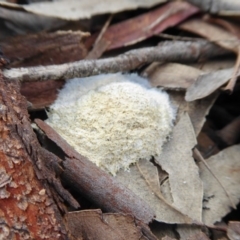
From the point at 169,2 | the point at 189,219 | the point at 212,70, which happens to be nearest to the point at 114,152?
the point at 189,219

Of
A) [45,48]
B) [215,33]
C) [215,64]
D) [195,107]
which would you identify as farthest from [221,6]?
[45,48]

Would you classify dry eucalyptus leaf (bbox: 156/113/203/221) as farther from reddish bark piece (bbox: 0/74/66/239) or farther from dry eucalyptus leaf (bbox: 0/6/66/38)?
dry eucalyptus leaf (bbox: 0/6/66/38)

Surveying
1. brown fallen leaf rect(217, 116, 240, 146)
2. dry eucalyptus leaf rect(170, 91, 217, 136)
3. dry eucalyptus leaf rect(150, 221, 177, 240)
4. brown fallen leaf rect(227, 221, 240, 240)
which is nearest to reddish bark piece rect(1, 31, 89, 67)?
dry eucalyptus leaf rect(170, 91, 217, 136)

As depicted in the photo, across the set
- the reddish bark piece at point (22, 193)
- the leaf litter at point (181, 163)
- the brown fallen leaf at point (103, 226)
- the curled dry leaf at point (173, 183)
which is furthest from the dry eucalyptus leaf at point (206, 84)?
the reddish bark piece at point (22, 193)

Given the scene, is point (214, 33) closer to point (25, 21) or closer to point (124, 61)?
point (124, 61)

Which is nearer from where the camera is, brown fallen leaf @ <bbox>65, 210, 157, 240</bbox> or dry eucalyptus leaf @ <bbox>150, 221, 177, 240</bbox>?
brown fallen leaf @ <bbox>65, 210, 157, 240</bbox>

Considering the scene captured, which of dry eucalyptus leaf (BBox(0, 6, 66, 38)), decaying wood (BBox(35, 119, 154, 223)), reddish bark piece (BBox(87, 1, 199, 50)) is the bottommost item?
decaying wood (BBox(35, 119, 154, 223))
